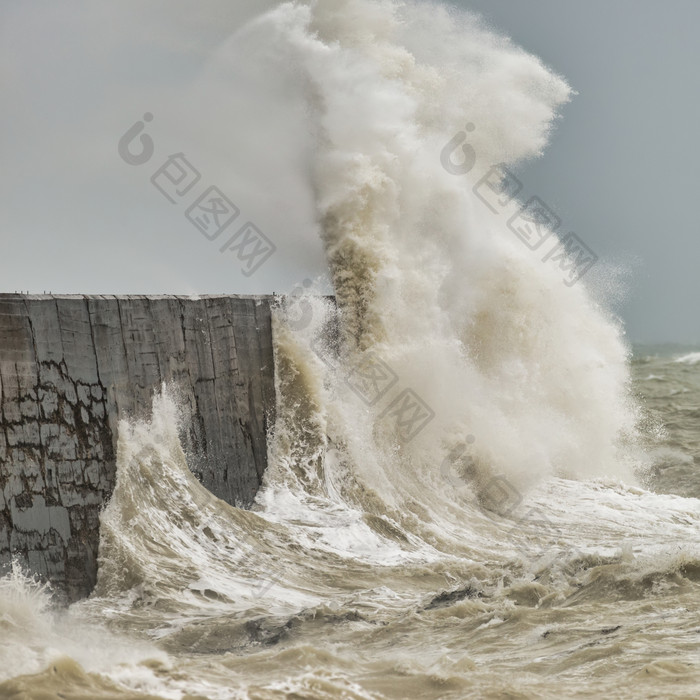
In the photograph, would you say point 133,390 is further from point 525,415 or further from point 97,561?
point 525,415

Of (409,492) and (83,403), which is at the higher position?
(83,403)

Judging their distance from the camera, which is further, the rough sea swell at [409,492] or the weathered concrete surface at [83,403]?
the weathered concrete surface at [83,403]

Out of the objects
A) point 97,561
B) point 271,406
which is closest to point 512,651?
point 97,561

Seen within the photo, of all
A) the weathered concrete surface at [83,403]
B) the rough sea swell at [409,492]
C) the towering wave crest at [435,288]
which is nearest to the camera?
the rough sea swell at [409,492]

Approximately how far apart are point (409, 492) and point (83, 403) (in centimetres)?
307

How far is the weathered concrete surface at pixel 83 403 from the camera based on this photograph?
5051 millimetres

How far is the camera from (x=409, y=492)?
7.49 m

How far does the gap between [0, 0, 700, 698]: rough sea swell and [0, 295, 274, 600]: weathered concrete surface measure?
6.3 inches

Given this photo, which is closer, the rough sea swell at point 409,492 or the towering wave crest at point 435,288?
the rough sea swell at point 409,492

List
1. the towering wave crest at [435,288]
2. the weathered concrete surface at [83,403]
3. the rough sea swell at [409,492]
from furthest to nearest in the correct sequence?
the towering wave crest at [435,288]
the weathered concrete surface at [83,403]
the rough sea swell at [409,492]

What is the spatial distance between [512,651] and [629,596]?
3.48ft

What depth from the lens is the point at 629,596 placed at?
4773 mm

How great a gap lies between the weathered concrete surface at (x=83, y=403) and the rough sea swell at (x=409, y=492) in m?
0.16

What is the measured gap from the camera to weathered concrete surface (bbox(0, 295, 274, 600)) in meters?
5.05
